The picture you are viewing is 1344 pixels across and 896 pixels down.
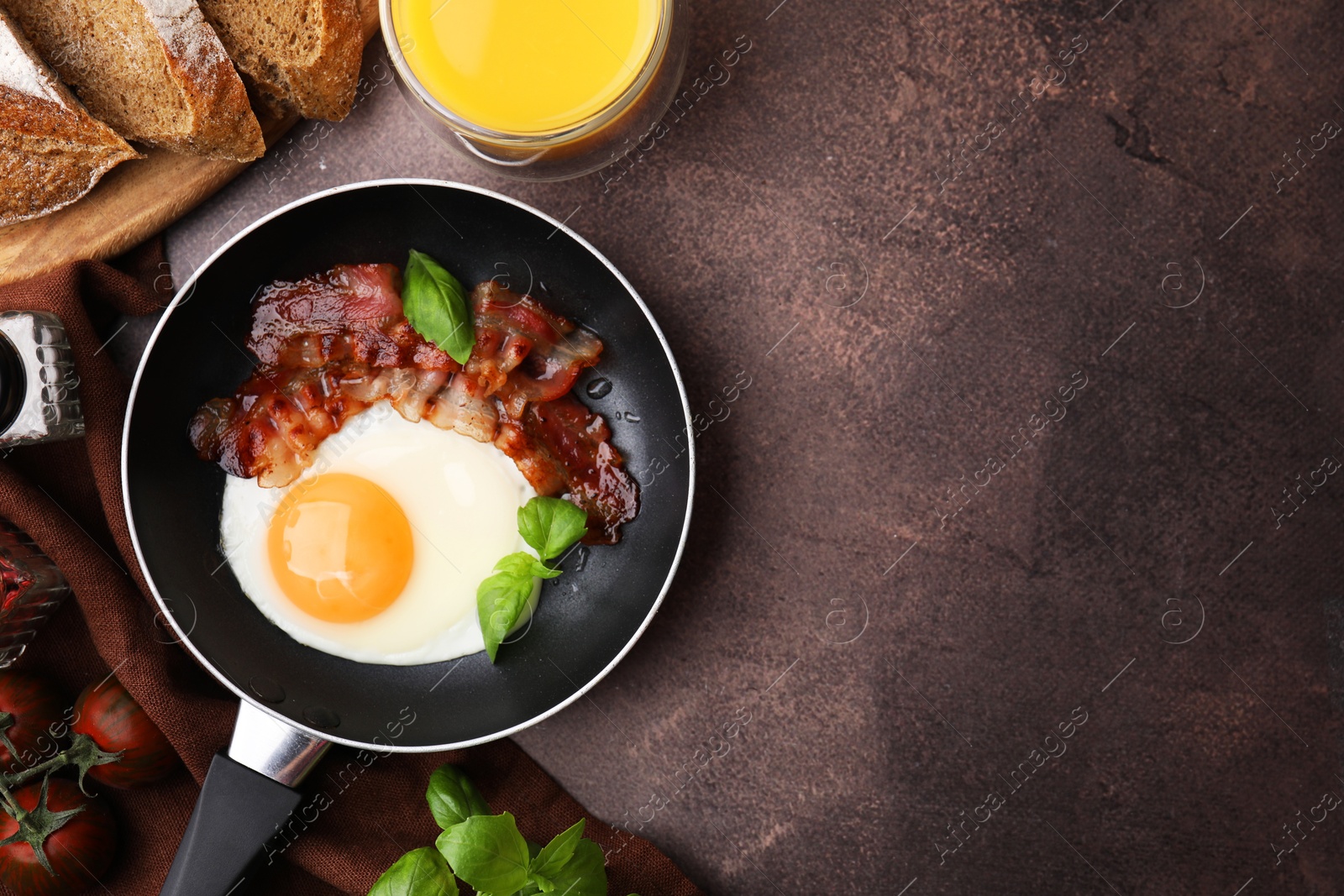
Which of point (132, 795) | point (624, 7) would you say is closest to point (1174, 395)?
point (624, 7)

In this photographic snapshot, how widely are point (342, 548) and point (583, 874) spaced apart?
0.81m

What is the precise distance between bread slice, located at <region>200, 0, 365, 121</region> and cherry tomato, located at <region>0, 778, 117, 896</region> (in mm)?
1583

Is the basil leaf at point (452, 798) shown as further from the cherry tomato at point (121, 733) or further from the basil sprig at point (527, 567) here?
the cherry tomato at point (121, 733)

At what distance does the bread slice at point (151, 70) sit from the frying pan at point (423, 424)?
0.21 metres

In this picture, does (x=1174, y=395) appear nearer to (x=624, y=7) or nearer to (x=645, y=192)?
(x=645, y=192)

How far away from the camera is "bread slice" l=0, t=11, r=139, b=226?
1.65 m

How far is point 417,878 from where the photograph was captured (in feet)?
5.14

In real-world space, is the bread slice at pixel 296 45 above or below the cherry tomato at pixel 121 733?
above

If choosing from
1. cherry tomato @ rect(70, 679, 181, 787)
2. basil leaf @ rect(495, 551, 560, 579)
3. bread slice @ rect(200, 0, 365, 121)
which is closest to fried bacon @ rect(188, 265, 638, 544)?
basil leaf @ rect(495, 551, 560, 579)

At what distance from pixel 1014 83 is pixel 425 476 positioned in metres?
1.54

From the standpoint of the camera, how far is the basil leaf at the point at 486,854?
4.77 ft

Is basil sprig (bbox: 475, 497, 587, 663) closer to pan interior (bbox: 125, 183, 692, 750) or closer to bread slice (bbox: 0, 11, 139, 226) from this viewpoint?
pan interior (bbox: 125, 183, 692, 750)

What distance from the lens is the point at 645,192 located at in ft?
6.21

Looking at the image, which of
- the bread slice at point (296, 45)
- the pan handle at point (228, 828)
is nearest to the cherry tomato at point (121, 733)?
the pan handle at point (228, 828)
